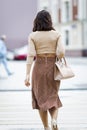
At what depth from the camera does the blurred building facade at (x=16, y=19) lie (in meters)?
57.4

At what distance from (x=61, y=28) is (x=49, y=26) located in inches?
1925

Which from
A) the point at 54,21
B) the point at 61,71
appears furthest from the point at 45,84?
the point at 54,21

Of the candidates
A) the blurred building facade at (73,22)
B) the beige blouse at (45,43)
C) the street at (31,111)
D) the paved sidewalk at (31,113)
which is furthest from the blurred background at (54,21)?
the beige blouse at (45,43)

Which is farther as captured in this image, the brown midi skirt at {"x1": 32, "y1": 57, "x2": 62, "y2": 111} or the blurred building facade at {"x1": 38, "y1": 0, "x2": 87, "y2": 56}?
the blurred building facade at {"x1": 38, "y1": 0, "x2": 87, "y2": 56}

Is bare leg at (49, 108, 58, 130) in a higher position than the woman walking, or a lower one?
lower

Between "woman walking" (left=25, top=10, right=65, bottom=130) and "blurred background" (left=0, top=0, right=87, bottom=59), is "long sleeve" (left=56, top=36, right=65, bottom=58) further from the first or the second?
"blurred background" (left=0, top=0, right=87, bottom=59)

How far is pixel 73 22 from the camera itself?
52.9 meters

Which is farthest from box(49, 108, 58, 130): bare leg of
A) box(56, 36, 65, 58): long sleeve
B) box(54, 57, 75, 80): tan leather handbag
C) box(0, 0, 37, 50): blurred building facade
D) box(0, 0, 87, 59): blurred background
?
box(0, 0, 37, 50): blurred building facade

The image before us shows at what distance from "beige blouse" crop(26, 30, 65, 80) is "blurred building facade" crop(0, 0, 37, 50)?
4968 cm

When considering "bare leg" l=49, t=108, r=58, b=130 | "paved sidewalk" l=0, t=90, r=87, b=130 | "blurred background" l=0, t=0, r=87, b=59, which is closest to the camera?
"bare leg" l=49, t=108, r=58, b=130

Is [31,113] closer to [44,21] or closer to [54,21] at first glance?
[44,21]

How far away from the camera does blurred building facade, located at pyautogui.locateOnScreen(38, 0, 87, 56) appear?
5181 cm

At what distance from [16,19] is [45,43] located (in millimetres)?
51444

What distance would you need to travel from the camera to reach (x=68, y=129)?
8148 mm
